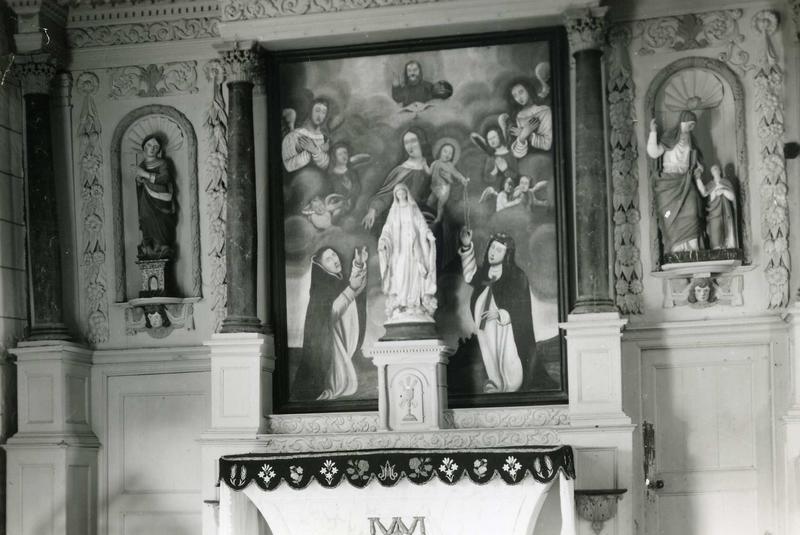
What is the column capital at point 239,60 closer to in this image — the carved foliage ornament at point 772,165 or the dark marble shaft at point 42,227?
the dark marble shaft at point 42,227

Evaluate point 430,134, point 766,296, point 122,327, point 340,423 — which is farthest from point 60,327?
point 766,296

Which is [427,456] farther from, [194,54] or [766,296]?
[194,54]

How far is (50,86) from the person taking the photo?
12961 mm

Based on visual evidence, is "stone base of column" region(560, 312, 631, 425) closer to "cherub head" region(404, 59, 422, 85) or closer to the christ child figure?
the christ child figure

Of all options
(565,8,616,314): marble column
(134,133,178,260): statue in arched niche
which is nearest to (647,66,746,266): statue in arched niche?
(565,8,616,314): marble column

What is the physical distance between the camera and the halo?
12.3 m

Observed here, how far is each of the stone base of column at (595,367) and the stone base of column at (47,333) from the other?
4.40 m

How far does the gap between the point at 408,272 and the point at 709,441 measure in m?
2.80

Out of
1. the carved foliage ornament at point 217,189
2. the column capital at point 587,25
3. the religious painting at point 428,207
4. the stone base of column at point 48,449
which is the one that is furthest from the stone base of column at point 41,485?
the column capital at point 587,25

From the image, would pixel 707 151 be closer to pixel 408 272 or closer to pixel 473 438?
pixel 408 272

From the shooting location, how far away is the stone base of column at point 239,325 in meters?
12.1

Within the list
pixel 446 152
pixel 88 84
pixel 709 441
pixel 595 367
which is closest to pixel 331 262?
pixel 446 152

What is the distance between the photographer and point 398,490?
35.9 ft

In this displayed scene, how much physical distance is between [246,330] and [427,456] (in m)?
2.11
